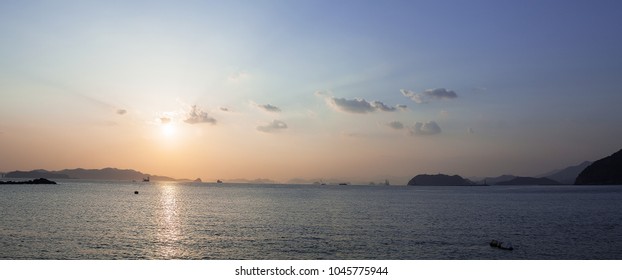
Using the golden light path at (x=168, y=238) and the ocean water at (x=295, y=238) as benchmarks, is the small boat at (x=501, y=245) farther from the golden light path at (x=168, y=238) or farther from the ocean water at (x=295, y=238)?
the golden light path at (x=168, y=238)

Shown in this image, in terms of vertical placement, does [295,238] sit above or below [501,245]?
below

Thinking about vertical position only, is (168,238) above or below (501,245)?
below

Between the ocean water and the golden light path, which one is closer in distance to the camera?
the ocean water

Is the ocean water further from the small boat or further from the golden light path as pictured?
the small boat

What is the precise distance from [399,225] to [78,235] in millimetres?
65527

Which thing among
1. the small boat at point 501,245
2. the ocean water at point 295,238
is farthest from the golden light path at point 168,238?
the small boat at point 501,245

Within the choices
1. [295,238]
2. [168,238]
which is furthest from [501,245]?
[168,238]

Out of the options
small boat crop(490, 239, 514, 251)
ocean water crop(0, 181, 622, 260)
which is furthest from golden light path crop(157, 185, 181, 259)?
small boat crop(490, 239, 514, 251)

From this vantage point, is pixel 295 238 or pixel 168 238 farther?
pixel 295 238

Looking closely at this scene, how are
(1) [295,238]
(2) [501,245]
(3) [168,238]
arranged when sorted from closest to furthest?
(2) [501,245]
(3) [168,238]
(1) [295,238]

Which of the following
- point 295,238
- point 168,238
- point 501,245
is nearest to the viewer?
point 501,245

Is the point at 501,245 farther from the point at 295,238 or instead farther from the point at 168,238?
the point at 168,238
